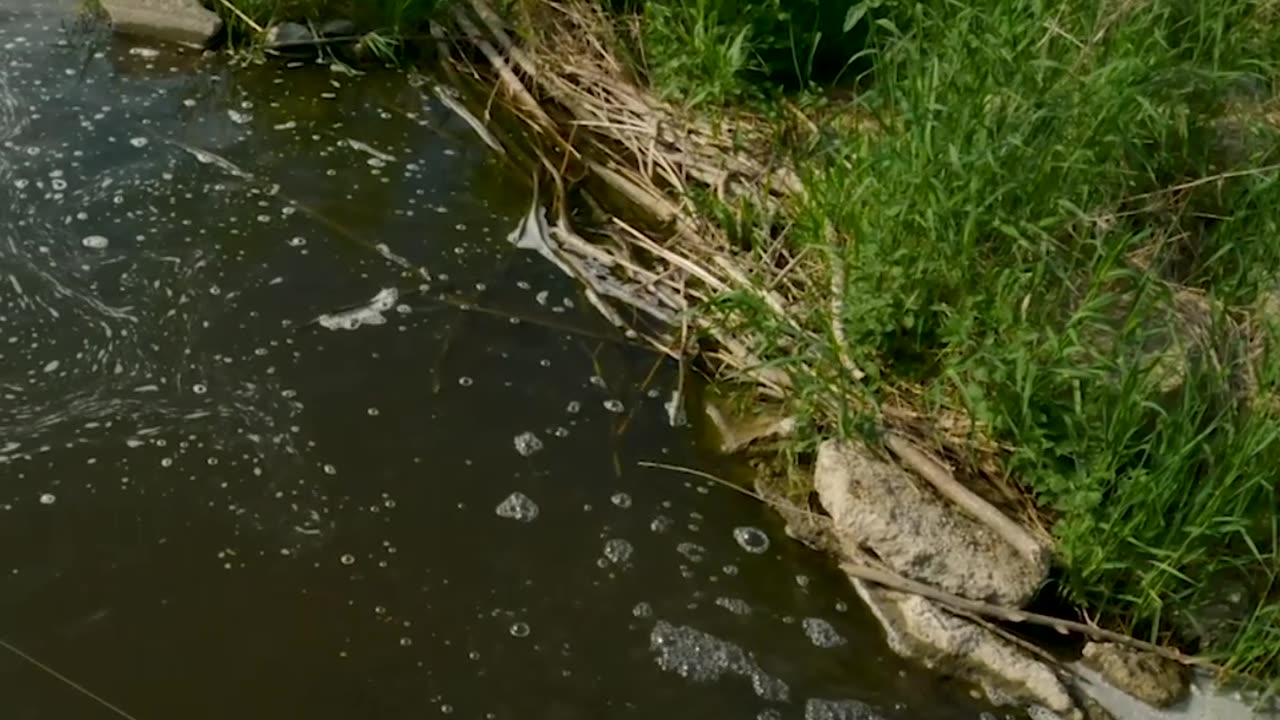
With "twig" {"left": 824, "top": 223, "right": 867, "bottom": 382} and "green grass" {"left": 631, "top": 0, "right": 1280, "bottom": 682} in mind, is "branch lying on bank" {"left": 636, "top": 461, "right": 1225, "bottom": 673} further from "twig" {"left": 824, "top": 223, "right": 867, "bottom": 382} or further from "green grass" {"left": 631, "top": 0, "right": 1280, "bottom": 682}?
"twig" {"left": 824, "top": 223, "right": 867, "bottom": 382}

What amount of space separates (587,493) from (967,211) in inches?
49.0

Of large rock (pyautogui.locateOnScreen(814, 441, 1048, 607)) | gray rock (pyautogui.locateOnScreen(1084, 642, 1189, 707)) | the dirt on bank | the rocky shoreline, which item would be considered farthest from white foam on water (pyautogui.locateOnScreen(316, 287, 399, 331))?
gray rock (pyautogui.locateOnScreen(1084, 642, 1189, 707))

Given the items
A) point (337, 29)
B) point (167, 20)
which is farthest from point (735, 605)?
point (167, 20)

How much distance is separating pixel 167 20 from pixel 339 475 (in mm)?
2354

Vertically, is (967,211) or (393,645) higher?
(967,211)

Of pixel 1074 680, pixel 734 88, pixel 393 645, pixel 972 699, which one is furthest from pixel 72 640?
pixel 734 88

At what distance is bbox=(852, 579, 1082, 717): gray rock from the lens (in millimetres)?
3062

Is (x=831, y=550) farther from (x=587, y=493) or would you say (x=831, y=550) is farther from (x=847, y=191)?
(x=847, y=191)

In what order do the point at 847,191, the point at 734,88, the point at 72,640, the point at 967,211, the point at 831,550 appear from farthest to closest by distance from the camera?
the point at 734,88 < the point at 847,191 < the point at 967,211 < the point at 831,550 < the point at 72,640

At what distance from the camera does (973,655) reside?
122 inches

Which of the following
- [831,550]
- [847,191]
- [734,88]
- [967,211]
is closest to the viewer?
[831,550]

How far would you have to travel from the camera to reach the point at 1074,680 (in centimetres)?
312

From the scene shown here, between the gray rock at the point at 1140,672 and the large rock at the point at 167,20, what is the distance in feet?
11.6

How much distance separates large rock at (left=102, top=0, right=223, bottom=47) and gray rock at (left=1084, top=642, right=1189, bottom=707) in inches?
139
